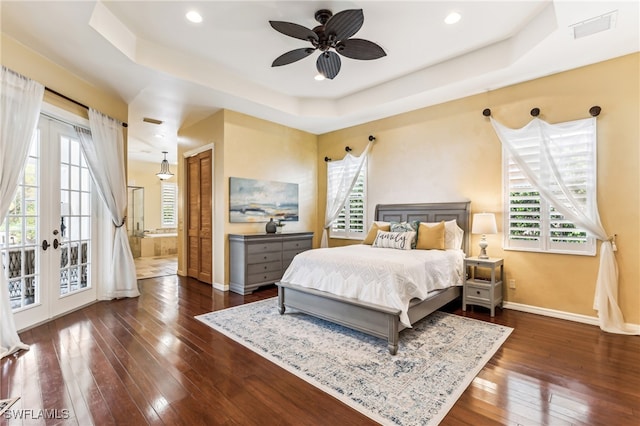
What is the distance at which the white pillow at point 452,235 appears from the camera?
4398mm

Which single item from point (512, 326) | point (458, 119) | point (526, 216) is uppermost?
point (458, 119)

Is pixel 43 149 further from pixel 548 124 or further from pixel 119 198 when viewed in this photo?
pixel 548 124

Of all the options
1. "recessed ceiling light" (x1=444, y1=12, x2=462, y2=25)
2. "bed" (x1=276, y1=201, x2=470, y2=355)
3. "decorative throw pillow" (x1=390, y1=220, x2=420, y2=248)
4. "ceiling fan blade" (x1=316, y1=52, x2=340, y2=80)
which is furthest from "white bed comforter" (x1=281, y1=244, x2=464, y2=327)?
"recessed ceiling light" (x1=444, y1=12, x2=462, y2=25)

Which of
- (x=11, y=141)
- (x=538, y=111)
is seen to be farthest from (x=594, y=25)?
(x=11, y=141)

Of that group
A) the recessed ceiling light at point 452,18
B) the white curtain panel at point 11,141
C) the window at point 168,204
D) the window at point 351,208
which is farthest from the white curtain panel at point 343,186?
the window at point 168,204

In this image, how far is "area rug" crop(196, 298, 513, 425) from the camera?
2117 mm

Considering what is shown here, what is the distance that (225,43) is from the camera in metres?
3.68

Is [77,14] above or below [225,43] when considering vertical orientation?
below

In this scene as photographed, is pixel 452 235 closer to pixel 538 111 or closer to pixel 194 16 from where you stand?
pixel 538 111

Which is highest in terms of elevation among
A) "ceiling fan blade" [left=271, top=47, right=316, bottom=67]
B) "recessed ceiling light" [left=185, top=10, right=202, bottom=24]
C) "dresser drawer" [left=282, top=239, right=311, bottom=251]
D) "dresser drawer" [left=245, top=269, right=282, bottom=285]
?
"recessed ceiling light" [left=185, top=10, right=202, bottom=24]

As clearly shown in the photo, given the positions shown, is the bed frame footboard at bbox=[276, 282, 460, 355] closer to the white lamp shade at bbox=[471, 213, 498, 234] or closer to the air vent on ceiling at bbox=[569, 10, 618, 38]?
the white lamp shade at bbox=[471, 213, 498, 234]

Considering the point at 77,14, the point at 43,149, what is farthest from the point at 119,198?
the point at 77,14

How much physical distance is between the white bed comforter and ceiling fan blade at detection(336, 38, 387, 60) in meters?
2.23

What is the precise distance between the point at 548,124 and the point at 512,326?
8.56ft
